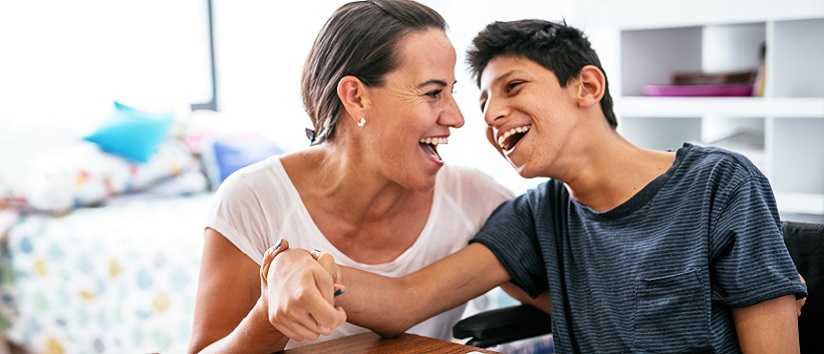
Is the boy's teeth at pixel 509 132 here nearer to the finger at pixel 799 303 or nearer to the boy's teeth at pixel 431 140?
the boy's teeth at pixel 431 140

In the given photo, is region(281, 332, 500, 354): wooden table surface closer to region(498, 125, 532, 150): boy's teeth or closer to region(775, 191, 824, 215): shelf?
region(498, 125, 532, 150): boy's teeth

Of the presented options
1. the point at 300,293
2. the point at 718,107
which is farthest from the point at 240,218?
the point at 718,107

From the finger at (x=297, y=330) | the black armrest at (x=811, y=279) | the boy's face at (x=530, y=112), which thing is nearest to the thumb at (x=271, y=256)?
the finger at (x=297, y=330)

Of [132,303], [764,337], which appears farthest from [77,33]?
[764,337]

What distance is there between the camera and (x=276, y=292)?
1484mm

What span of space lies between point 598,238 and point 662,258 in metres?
0.15

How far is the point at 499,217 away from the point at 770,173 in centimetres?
117

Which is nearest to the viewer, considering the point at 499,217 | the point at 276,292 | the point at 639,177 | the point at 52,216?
the point at 276,292

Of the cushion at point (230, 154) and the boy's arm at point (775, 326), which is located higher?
the cushion at point (230, 154)

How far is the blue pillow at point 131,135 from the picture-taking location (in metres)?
4.05

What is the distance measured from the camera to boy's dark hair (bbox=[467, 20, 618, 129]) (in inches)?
74.1

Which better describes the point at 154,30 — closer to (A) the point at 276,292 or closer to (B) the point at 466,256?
(B) the point at 466,256

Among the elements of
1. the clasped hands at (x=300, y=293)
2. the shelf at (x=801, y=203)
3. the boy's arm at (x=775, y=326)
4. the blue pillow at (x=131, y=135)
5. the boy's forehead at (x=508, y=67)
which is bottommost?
the boy's arm at (x=775, y=326)

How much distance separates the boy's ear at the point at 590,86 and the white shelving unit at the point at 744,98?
1018mm
